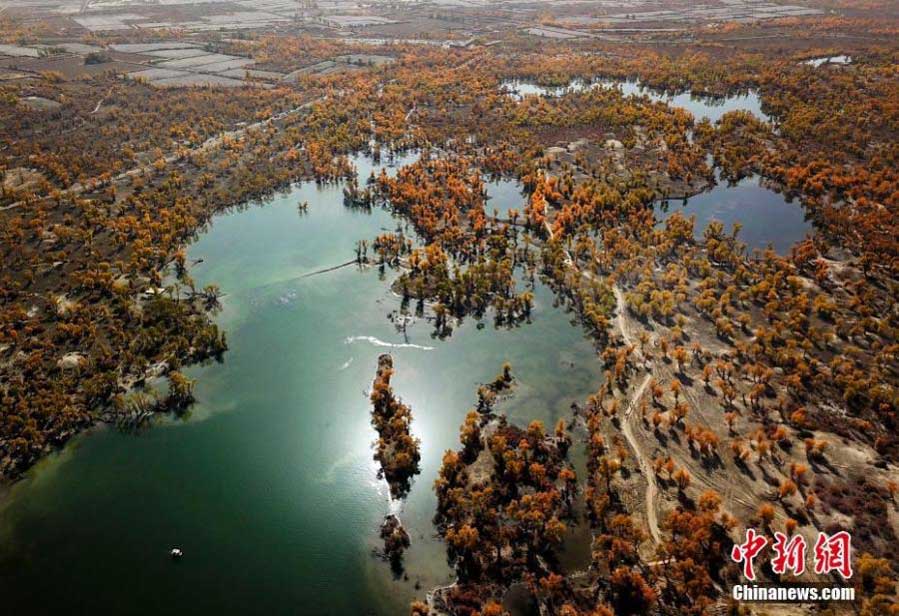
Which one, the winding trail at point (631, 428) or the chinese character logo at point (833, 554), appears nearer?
the chinese character logo at point (833, 554)

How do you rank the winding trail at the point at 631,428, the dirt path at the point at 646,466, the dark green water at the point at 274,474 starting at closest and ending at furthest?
1. the dark green water at the point at 274,474
2. the dirt path at the point at 646,466
3. the winding trail at the point at 631,428

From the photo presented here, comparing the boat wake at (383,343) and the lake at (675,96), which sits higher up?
the lake at (675,96)

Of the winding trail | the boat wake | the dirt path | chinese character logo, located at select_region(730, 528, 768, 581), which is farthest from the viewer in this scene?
the boat wake

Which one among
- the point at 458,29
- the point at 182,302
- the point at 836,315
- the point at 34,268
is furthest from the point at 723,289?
the point at 458,29

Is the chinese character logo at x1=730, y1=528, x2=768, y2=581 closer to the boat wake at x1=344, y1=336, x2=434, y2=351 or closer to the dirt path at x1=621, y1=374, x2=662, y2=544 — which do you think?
the dirt path at x1=621, y1=374, x2=662, y2=544

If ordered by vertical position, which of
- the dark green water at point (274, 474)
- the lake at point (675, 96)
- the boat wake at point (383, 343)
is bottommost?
the dark green water at point (274, 474)

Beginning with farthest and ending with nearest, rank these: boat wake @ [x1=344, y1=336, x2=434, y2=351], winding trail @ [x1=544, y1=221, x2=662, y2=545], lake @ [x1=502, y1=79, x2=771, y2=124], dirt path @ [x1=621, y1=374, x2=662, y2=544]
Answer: lake @ [x1=502, y1=79, x2=771, y2=124]
boat wake @ [x1=344, y1=336, x2=434, y2=351]
winding trail @ [x1=544, y1=221, x2=662, y2=545]
dirt path @ [x1=621, y1=374, x2=662, y2=544]

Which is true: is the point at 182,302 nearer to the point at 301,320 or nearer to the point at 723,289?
the point at 301,320

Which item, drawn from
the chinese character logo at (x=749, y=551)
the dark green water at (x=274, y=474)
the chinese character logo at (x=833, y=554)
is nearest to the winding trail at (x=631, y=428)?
the dark green water at (x=274, y=474)

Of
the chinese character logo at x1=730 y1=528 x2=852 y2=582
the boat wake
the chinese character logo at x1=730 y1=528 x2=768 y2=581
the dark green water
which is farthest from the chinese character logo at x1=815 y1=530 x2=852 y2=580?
the boat wake

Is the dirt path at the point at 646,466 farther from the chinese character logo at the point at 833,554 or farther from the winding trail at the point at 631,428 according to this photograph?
the chinese character logo at the point at 833,554
